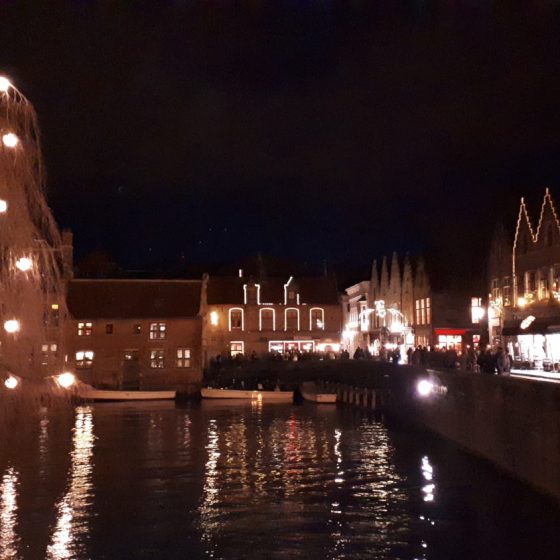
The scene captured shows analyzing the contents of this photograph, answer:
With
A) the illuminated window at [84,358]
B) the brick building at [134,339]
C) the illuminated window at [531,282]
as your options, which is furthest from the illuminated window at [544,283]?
the illuminated window at [84,358]

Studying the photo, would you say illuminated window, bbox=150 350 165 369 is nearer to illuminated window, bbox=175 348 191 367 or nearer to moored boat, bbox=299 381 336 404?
illuminated window, bbox=175 348 191 367

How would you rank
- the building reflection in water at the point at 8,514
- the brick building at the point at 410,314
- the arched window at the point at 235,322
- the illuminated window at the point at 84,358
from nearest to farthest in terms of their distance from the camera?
the building reflection in water at the point at 8,514, the brick building at the point at 410,314, the illuminated window at the point at 84,358, the arched window at the point at 235,322

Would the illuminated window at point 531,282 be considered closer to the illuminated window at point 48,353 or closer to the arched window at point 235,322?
the arched window at point 235,322

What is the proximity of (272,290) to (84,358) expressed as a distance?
2086cm

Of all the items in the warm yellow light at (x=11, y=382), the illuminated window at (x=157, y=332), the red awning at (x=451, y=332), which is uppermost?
the illuminated window at (x=157, y=332)

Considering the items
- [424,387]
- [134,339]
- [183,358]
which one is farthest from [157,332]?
[424,387]

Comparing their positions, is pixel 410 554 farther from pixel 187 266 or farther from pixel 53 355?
pixel 187 266

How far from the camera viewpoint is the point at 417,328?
6912 cm

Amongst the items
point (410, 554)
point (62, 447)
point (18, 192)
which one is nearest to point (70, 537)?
point (410, 554)

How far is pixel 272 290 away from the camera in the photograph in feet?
274

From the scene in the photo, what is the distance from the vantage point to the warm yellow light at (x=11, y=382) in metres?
13.2

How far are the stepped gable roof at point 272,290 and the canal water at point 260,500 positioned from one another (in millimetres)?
42180

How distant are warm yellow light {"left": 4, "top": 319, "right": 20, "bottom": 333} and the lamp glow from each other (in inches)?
1155

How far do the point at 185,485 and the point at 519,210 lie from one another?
35.0 m
